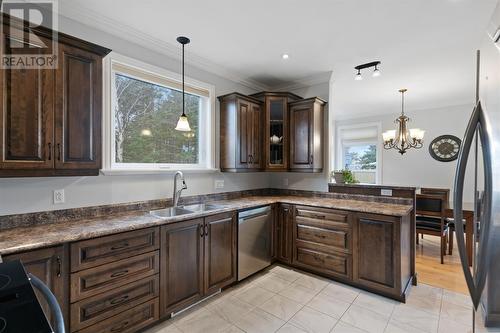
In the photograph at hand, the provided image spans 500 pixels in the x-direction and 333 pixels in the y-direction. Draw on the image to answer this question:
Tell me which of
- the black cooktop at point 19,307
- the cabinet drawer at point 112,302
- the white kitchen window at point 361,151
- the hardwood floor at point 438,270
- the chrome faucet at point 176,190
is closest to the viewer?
the black cooktop at point 19,307

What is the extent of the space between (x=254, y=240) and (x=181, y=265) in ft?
3.28

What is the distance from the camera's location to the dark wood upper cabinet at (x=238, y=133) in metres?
3.18

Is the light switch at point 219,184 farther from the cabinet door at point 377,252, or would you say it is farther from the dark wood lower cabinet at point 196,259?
the cabinet door at point 377,252

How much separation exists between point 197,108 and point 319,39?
166 centimetres

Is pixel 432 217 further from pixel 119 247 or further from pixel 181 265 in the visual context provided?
pixel 119 247

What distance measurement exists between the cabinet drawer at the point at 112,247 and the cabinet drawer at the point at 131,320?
16.7 inches

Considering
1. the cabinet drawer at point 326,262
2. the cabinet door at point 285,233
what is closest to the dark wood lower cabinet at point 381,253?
the cabinet drawer at point 326,262

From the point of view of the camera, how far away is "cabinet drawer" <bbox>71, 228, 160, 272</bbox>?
159cm

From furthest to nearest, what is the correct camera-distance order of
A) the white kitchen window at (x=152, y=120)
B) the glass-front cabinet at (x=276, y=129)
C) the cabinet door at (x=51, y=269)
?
the glass-front cabinet at (x=276, y=129), the white kitchen window at (x=152, y=120), the cabinet door at (x=51, y=269)

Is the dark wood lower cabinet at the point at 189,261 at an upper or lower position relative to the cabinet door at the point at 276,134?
lower

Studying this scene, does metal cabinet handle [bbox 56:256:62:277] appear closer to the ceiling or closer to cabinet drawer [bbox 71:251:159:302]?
cabinet drawer [bbox 71:251:159:302]

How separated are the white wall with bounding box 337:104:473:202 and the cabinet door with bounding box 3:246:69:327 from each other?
607 centimetres

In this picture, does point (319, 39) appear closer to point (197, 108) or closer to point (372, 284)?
point (197, 108)

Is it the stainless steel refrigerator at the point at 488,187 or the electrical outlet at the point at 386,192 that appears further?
the electrical outlet at the point at 386,192
